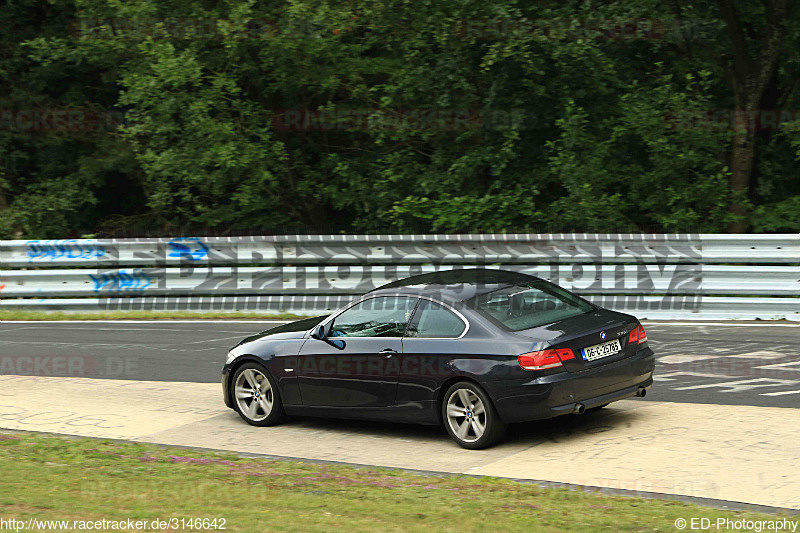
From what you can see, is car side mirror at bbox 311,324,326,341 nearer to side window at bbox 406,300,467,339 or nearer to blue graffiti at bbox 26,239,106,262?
side window at bbox 406,300,467,339

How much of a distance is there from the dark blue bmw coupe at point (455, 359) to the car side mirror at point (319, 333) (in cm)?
1

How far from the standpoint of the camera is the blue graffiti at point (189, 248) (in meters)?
17.8

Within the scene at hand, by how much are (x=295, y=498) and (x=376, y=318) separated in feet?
8.91

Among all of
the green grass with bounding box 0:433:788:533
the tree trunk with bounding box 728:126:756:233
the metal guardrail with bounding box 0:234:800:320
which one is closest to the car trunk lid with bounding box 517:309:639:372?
the green grass with bounding box 0:433:788:533

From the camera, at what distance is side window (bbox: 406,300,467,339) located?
8750mm

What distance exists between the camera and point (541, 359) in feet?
26.9

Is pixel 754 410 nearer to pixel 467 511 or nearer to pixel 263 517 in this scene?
pixel 467 511

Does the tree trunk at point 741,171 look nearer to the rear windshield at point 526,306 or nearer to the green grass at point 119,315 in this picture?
the green grass at point 119,315

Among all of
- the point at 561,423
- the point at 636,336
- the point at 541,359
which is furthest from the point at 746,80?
the point at 541,359

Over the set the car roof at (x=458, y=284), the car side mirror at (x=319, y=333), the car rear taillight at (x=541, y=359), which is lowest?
the car rear taillight at (x=541, y=359)

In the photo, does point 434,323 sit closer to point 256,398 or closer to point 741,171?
point 256,398

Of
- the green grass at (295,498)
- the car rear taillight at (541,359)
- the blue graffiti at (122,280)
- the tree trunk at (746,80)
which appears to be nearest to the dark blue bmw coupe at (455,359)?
the car rear taillight at (541,359)

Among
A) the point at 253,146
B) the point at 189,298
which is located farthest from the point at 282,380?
the point at 253,146

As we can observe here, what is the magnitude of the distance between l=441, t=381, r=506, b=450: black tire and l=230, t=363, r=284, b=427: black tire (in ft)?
6.36
